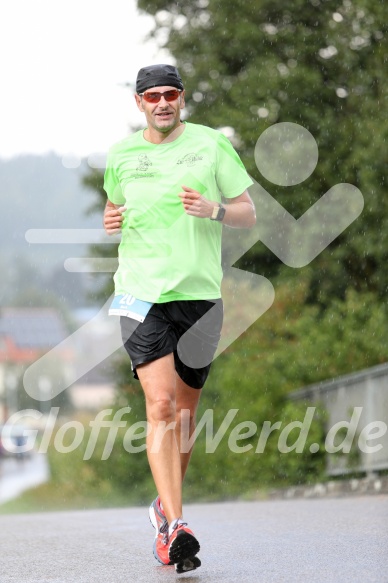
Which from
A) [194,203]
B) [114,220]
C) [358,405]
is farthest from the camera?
[358,405]

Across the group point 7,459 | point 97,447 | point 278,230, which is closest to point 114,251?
→ point 97,447

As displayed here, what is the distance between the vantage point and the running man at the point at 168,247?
20.1 feet

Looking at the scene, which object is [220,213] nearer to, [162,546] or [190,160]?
[190,160]

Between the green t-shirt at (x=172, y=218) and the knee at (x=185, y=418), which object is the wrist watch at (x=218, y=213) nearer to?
the green t-shirt at (x=172, y=218)

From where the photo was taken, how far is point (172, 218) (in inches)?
244

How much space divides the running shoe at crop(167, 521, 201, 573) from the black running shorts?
0.93 meters

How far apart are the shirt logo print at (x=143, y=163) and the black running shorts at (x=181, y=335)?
612 millimetres

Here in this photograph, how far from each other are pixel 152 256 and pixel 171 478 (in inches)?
38.5

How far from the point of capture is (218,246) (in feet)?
20.8

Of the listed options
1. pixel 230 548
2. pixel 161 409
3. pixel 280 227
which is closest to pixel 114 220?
pixel 161 409

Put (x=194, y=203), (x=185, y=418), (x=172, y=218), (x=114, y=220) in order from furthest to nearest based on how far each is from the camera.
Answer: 1. (x=185, y=418)
2. (x=114, y=220)
3. (x=172, y=218)
4. (x=194, y=203)

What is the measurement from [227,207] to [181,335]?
2.01 ft

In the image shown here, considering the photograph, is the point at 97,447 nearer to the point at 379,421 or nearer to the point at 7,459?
the point at 379,421

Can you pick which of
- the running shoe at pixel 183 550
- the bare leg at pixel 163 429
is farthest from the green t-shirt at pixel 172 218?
the running shoe at pixel 183 550
